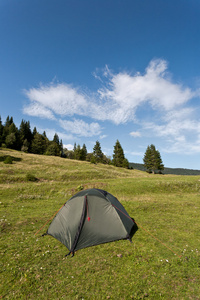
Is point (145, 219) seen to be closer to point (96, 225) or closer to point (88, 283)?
point (96, 225)

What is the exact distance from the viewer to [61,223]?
8906 millimetres

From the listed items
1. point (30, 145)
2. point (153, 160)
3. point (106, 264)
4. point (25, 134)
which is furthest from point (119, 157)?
point (106, 264)

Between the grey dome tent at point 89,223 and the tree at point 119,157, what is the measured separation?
213ft

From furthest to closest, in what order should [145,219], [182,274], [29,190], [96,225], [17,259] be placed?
[29,190], [145,219], [96,225], [17,259], [182,274]

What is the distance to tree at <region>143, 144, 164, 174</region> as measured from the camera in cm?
7175

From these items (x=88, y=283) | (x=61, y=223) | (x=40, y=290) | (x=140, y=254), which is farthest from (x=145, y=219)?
(x=40, y=290)

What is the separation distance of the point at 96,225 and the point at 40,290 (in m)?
3.83

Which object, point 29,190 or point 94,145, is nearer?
point 29,190

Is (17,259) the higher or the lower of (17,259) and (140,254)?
the lower

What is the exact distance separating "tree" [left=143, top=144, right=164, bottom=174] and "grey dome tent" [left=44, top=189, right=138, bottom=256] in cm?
6758

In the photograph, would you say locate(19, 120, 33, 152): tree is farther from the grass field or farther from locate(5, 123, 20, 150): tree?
the grass field

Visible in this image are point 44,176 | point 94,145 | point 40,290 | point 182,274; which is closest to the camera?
point 40,290

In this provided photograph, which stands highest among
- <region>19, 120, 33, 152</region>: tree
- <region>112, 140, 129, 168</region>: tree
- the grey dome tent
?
<region>19, 120, 33, 152</region>: tree

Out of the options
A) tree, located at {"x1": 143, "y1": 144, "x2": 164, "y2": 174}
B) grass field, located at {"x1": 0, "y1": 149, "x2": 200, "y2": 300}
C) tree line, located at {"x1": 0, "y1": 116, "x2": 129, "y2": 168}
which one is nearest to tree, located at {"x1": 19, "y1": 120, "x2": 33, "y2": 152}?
tree line, located at {"x1": 0, "y1": 116, "x2": 129, "y2": 168}
